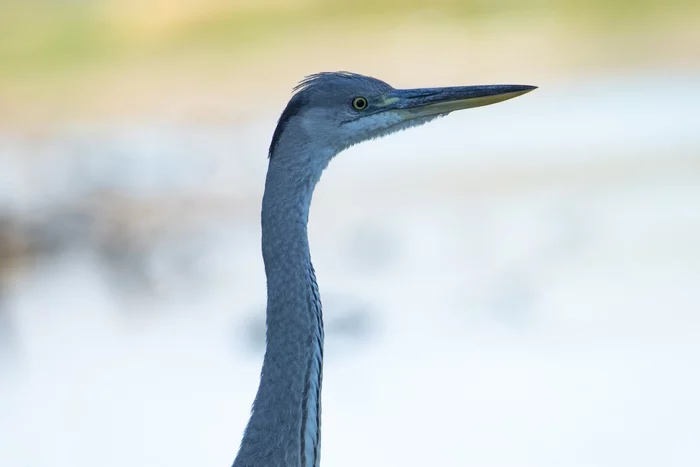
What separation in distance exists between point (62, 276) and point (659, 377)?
281 centimetres

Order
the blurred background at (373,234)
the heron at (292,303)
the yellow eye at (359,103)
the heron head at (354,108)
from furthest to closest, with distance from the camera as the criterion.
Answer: the blurred background at (373,234) < the yellow eye at (359,103) < the heron head at (354,108) < the heron at (292,303)

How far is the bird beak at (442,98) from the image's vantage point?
3.06 meters

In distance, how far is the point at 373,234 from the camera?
614 cm

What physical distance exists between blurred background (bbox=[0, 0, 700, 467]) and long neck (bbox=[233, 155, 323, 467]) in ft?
4.47

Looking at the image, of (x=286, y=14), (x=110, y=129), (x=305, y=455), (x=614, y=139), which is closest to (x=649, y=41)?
(x=614, y=139)

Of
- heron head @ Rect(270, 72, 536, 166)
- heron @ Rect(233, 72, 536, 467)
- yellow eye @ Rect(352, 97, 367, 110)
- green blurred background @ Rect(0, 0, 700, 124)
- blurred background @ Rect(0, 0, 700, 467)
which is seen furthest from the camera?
green blurred background @ Rect(0, 0, 700, 124)

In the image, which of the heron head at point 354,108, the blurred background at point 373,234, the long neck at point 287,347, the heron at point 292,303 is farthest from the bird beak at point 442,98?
the blurred background at point 373,234

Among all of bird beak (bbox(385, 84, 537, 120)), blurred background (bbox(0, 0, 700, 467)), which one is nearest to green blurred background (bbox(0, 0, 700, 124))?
blurred background (bbox(0, 0, 700, 467))

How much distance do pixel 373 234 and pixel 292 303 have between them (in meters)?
3.40

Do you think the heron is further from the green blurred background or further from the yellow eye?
the green blurred background

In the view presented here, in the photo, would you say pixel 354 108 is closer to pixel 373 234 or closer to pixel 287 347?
pixel 287 347

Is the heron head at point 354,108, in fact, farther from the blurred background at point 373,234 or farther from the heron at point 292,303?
the blurred background at point 373,234

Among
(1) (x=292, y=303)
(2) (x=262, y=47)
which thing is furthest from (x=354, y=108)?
(2) (x=262, y=47)

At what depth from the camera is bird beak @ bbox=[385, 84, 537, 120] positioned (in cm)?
306
